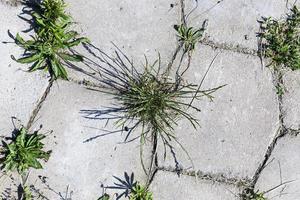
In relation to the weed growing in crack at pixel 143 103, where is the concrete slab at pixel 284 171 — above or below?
below

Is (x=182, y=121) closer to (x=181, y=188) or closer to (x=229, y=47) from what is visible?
(x=181, y=188)

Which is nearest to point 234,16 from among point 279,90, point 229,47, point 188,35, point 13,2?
point 229,47

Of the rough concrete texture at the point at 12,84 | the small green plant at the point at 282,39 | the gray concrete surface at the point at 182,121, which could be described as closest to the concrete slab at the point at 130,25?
the gray concrete surface at the point at 182,121

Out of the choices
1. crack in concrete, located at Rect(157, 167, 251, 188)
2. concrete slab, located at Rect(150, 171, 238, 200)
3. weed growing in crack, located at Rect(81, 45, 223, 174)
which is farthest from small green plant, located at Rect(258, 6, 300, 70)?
concrete slab, located at Rect(150, 171, 238, 200)

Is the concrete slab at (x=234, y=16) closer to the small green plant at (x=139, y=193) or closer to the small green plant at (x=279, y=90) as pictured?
the small green plant at (x=279, y=90)

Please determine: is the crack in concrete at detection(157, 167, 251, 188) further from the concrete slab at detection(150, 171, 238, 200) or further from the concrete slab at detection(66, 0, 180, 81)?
the concrete slab at detection(66, 0, 180, 81)

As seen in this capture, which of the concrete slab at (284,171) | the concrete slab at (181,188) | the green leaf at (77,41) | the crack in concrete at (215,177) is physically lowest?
the concrete slab at (181,188)

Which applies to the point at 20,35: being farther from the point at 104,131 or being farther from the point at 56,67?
the point at 104,131
